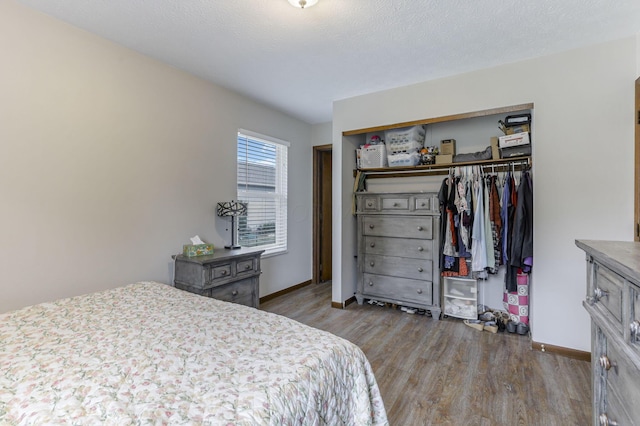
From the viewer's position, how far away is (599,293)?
3.63 ft

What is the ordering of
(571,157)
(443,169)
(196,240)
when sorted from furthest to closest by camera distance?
(443,169)
(196,240)
(571,157)

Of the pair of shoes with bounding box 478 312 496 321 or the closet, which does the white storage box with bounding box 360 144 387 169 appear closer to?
the closet

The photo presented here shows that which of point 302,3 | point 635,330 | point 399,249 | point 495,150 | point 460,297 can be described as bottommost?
point 460,297

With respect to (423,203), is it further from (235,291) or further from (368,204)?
(235,291)

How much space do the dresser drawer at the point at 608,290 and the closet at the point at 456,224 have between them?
1612 mm

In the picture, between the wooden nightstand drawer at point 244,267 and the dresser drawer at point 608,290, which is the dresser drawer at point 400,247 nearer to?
the wooden nightstand drawer at point 244,267

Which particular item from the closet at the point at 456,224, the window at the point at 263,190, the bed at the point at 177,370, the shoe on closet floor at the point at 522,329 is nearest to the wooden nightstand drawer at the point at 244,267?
the window at the point at 263,190

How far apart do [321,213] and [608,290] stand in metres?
3.78

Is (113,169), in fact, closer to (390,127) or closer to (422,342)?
(390,127)

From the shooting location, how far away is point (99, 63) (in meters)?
2.24

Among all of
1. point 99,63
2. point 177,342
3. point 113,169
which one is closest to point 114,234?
point 113,169

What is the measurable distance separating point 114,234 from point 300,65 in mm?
2116

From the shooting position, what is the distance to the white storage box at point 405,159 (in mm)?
3305

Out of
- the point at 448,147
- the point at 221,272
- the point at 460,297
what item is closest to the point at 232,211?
the point at 221,272
